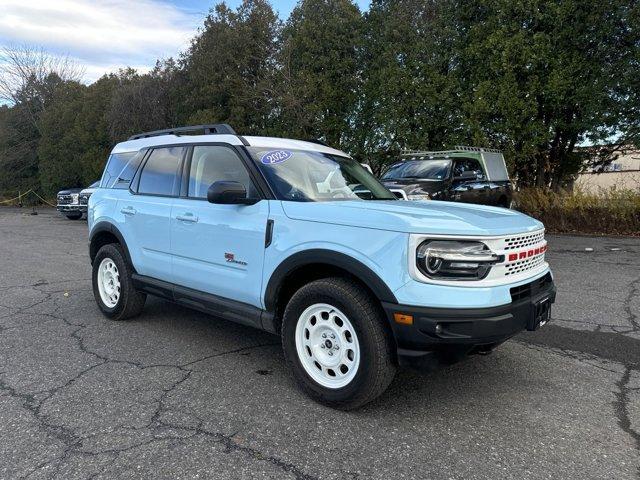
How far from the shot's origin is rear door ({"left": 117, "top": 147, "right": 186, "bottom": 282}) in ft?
14.8

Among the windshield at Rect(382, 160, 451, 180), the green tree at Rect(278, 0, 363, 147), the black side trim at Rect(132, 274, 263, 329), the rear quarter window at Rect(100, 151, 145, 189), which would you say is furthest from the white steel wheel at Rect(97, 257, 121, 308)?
the green tree at Rect(278, 0, 363, 147)

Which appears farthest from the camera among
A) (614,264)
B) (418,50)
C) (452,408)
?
(418,50)

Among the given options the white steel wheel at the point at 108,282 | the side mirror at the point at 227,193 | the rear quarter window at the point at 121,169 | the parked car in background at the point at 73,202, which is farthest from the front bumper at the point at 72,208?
the side mirror at the point at 227,193

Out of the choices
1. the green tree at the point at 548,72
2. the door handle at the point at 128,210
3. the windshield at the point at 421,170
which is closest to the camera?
the door handle at the point at 128,210

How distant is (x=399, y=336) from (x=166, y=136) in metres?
3.21

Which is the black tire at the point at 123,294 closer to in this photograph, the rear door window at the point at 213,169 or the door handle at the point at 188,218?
the door handle at the point at 188,218

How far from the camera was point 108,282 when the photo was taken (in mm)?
5348

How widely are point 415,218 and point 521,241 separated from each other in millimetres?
758

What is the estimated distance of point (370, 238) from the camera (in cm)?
304

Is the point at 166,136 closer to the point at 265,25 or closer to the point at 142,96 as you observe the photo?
the point at 265,25

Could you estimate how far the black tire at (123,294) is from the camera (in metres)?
5.03

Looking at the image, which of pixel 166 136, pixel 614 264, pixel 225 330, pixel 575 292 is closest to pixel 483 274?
pixel 225 330

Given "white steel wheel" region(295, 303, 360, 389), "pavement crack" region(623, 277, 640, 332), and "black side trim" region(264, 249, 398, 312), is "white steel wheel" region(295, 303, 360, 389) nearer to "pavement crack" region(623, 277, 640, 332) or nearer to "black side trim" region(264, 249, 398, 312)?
"black side trim" region(264, 249, 398, 312)

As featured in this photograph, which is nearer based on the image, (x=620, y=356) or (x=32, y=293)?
(x=620, y=356)
